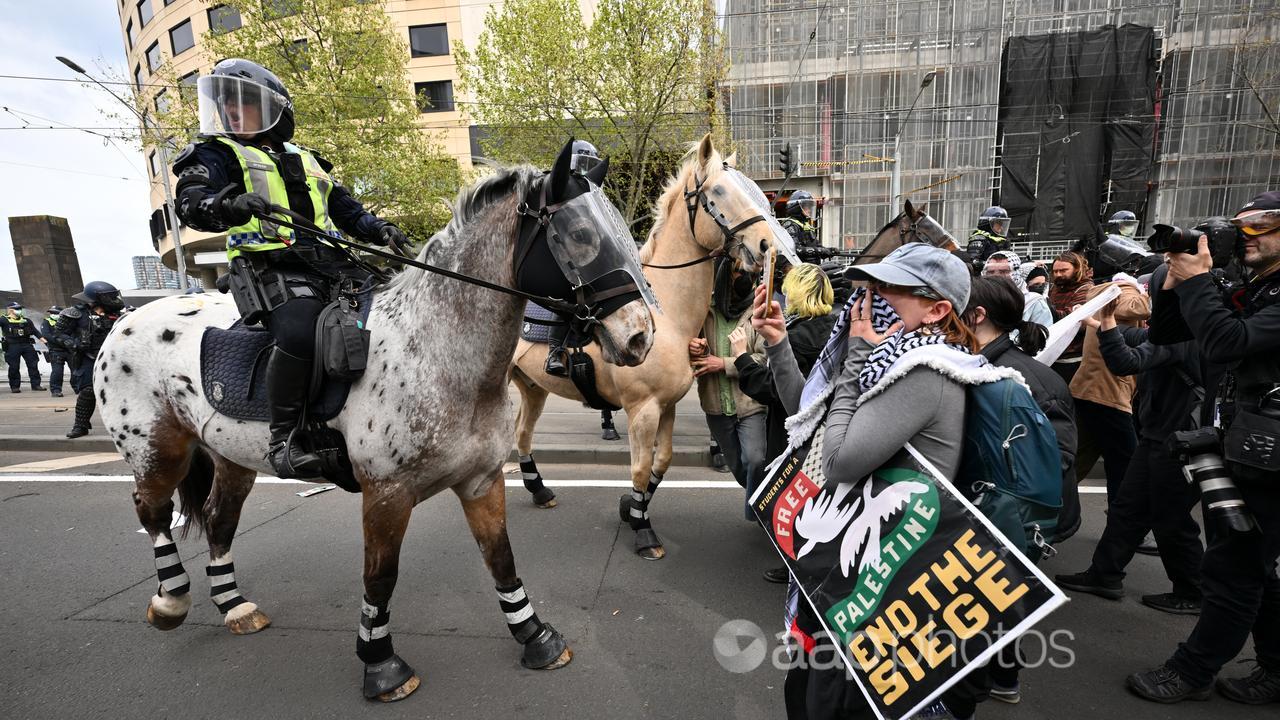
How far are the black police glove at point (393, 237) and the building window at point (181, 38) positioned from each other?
37078 millimetres

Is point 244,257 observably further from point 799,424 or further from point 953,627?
point 953,627

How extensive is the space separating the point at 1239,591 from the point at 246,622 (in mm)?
4873

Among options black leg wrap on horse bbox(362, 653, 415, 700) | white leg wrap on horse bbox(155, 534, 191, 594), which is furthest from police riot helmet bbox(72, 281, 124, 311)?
black leg wrap on horse bbox(362, 653, 415, 700)

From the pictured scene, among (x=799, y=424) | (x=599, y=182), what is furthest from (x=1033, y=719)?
(x=599, y=182)

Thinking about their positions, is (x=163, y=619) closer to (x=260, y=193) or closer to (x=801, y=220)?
(x=260, y=193)

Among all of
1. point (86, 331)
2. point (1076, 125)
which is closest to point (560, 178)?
point (86, 331)

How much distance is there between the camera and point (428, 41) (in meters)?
26.2

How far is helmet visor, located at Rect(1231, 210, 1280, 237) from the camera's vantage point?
6.88ft

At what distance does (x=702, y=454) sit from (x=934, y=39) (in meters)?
20.7

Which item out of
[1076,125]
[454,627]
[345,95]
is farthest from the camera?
[1076,125]

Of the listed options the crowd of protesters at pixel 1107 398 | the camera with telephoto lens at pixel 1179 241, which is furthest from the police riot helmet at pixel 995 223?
the camera with telephoto lens at pixel 1179 241

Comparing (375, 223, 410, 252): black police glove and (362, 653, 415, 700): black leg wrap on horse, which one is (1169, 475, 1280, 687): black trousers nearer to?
(362, 653, 415, 700): black leg wrap on horse

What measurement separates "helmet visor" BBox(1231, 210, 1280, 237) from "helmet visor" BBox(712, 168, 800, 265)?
186 cm

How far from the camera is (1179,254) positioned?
221 centimetres
